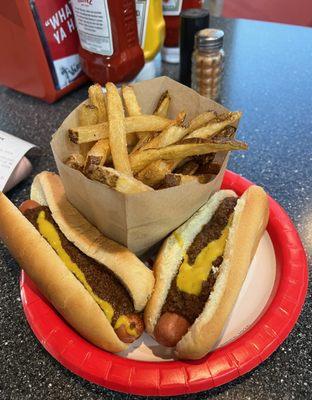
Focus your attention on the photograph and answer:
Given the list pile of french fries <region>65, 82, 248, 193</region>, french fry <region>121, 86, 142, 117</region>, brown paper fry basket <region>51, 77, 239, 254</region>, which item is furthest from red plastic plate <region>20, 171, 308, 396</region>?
french fry <region>121, 86, 142, 117</region>

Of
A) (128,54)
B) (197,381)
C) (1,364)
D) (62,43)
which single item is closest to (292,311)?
(197,381)

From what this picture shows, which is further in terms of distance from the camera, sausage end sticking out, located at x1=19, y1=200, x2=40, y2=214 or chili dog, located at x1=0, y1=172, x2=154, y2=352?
sausage end sticking out, located at x1=19, y1=200, x2=40, y2=214

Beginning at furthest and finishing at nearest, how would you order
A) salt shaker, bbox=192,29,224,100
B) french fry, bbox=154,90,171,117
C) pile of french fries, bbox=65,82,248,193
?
salt shaker, bbox=192,29,224,100
french fry, bbox=154,90,171,117
pile of french fries, bbox=65,82,248,193

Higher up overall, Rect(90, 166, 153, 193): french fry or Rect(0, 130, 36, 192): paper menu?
Rect(90, 166, 153, 193): french fry

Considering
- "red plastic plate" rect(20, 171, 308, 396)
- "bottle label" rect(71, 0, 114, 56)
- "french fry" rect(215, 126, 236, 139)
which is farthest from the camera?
"bottle label" rect(71, 0, 114, 56)

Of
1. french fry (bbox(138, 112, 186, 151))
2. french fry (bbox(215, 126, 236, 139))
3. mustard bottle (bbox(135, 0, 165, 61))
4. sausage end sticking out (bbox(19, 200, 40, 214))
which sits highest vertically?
french fry (bbox(138, 112, 186, 151))

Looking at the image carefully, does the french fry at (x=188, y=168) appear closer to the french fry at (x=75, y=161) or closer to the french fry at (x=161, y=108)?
the french fry at (x=161, y=108)

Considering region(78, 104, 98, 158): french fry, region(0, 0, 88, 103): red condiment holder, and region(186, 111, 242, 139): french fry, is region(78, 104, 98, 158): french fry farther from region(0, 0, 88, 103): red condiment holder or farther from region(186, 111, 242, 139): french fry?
region(0, 0, 88, 103): red condiment holder

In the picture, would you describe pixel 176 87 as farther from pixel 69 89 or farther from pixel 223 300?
pixel 69 89
